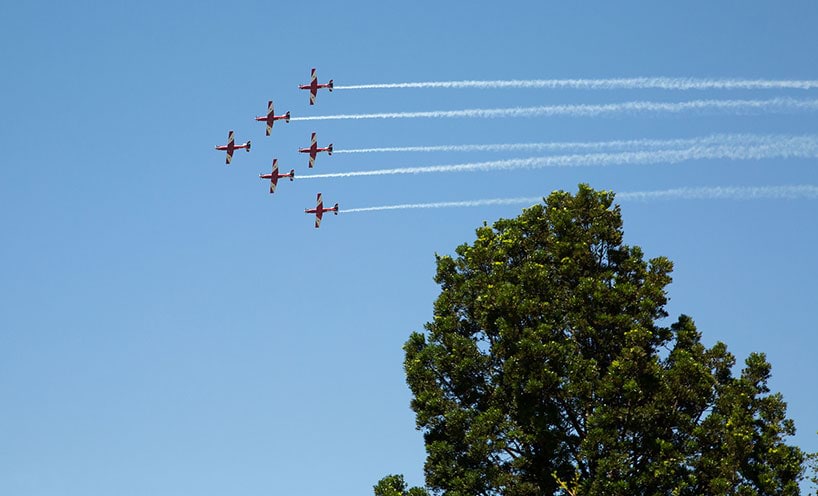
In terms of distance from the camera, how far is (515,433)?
66188 millimetres

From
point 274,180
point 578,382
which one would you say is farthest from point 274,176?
point 578,382

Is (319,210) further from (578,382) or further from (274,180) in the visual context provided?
(578,382)

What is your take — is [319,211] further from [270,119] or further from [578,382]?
[578,382]

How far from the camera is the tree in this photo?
6397cm

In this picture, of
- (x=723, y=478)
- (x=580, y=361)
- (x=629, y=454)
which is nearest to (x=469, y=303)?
(x=580, y=361)

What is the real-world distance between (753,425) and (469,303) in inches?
647

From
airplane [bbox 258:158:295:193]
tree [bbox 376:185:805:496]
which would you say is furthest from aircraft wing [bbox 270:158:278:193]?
tree [bbox 376:185:805:496]

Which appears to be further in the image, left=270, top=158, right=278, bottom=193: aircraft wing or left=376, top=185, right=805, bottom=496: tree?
left=270, top=158, right=278, bottom=193: aircraft wing

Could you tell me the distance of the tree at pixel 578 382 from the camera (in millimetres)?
63969

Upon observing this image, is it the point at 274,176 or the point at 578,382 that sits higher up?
the point at 274,176

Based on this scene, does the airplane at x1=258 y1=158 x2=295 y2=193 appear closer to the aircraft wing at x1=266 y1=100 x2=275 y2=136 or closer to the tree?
the aircraft wing at x1=266 y1=100 x2=275 y2=136

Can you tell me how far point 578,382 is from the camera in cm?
6544

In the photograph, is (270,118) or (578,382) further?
(270,118)

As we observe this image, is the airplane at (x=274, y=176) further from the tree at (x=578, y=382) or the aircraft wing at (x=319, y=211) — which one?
the tree at (x=578, y=382)
